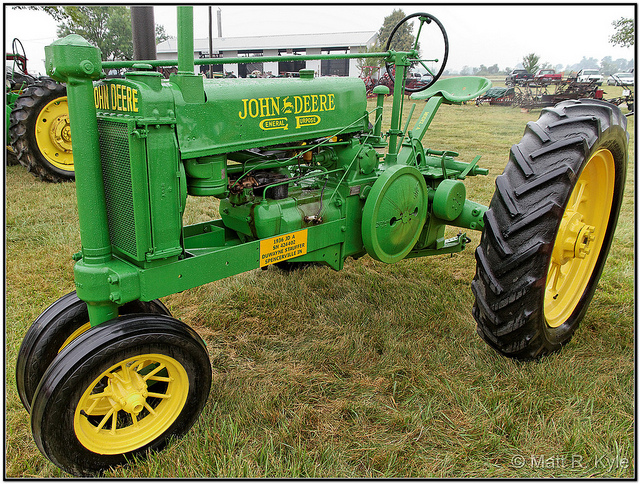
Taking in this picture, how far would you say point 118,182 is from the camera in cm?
220

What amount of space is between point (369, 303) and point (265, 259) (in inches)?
52.3

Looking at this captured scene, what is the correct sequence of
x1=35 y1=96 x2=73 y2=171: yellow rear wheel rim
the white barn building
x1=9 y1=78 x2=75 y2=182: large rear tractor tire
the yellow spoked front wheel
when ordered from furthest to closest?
the white barn building → x1=35 y1=96 x2=73 y2=171: yellow rear wheel rim → x1=9 y1=78 x2=75 y2=182: large rear tractor tire → the yellow spoked front wheel

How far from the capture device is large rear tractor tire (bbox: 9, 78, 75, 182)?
22.7 feet

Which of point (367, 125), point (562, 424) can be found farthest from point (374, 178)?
point (562, 424)

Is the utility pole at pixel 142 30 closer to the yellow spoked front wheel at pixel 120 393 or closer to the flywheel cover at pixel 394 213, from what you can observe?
the flywheel cover at pixel 394 213

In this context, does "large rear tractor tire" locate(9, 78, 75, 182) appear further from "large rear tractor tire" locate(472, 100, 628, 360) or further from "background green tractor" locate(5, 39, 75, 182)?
"large rear tractor tire" locate(472, 100, 628, 360)

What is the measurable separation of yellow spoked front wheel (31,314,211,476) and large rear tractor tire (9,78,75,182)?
5.75 m

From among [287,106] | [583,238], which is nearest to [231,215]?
[287,106]

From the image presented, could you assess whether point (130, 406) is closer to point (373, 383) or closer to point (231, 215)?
point (231, 215)

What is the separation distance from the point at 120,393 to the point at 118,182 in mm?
947

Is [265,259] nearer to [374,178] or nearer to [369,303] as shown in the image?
[374,178]

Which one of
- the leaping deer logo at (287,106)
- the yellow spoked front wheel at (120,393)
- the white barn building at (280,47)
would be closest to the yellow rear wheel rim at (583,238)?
the leaping deer logo at (287,106)

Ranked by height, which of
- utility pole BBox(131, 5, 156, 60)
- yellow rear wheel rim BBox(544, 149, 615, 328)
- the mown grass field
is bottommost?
the mown grass field

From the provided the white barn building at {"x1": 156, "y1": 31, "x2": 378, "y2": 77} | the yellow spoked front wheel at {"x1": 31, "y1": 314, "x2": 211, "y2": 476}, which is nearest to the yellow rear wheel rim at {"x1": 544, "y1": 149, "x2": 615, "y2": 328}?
the yellow spoked front wheel at {"x1": 31, "y1": 314, "x2": 211, "y2": 476}
